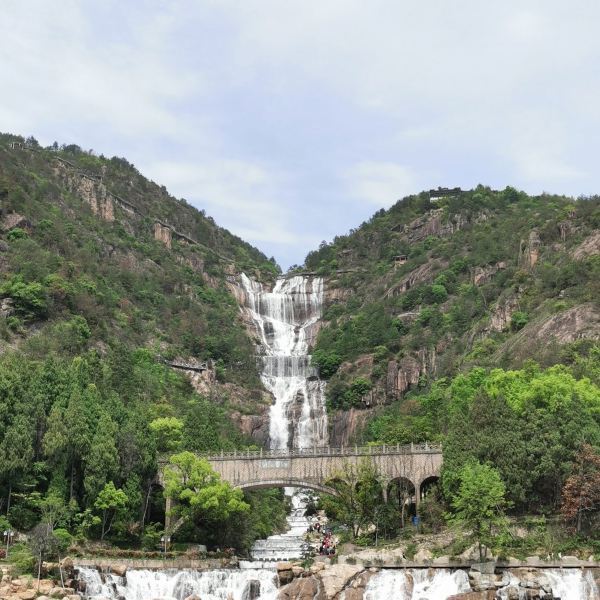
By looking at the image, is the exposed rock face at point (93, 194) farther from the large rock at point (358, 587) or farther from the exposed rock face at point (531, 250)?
the large rock at point (358, 587)

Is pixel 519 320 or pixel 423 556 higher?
pixel 519 320

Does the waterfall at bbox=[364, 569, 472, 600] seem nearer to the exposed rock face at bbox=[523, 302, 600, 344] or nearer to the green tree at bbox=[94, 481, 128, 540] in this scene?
the green tree at bbox=[94, 481, 128, 540]

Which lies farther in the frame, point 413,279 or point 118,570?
point 413,279

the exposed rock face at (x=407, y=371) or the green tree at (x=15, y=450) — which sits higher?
the exposed rock face at (x=407, y=371)

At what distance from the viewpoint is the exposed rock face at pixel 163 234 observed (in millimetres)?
145375

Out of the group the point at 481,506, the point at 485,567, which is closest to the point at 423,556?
the point at 481,506

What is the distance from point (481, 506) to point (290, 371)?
6960cm

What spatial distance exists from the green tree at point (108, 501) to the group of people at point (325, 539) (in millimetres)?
13907

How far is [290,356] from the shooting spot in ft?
383

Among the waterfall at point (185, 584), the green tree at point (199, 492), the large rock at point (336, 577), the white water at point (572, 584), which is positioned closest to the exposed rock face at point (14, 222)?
the green tree at point (199, 492)

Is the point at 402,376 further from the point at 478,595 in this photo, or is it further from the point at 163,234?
the point at 478,595

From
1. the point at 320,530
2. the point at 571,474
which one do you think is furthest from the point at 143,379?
the point at 571,474

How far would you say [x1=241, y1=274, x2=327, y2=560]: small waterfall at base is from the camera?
263 feet

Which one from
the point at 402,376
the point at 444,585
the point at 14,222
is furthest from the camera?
the point at 402,376
